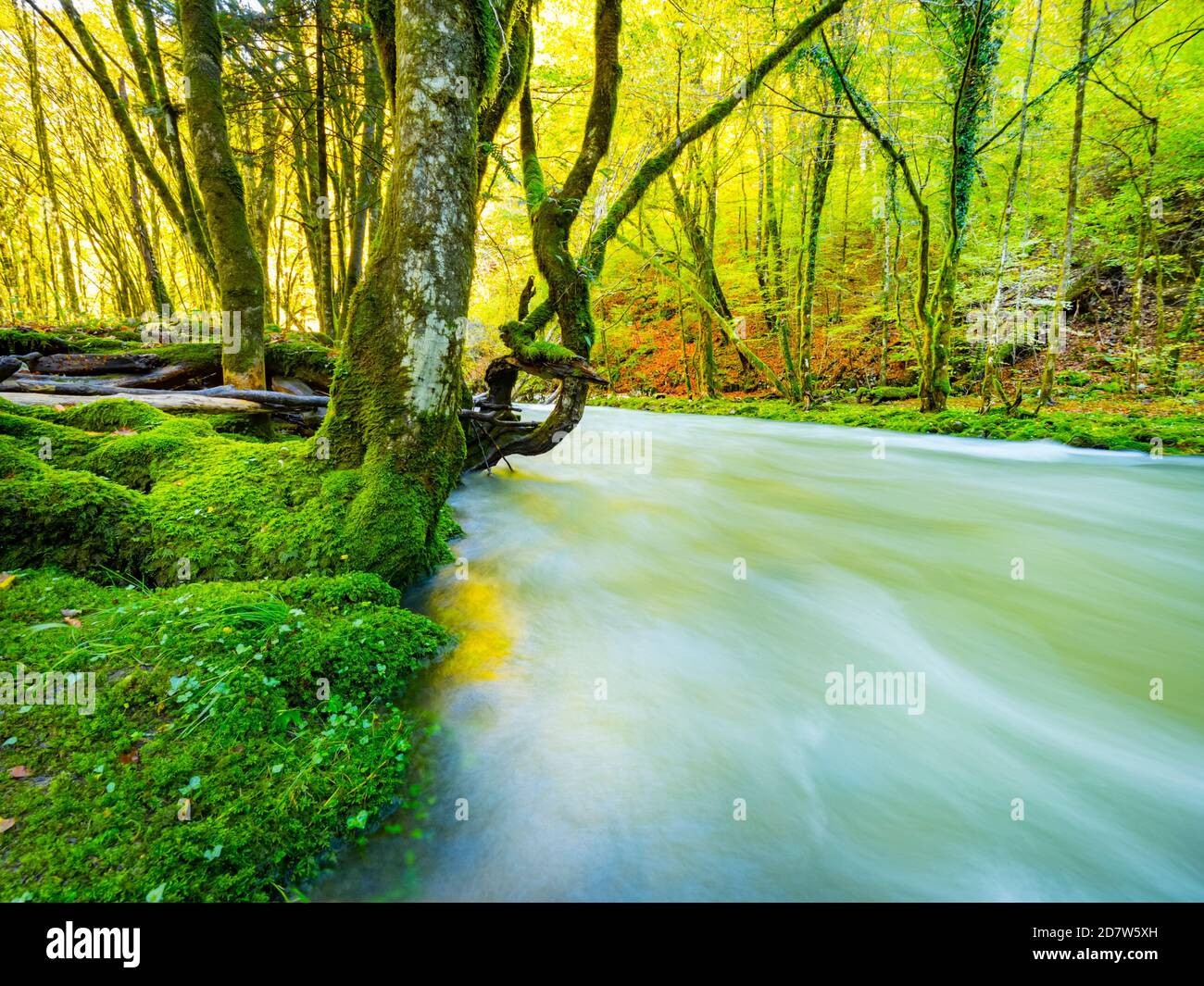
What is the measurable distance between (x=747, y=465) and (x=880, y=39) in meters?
11.8

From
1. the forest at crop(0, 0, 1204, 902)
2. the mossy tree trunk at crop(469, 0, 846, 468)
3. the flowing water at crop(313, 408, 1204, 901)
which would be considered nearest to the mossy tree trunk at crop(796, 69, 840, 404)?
the forest at crop(0, 0, 1204, 902)

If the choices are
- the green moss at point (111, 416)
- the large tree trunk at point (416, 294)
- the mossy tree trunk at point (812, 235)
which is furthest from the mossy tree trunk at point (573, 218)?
the mossy tree trunk at point (812, 235)

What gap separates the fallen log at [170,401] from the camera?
4406mm

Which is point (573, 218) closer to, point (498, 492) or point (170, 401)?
point (498, 492)

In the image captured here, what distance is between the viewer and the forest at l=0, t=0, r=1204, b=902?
64.0 inches

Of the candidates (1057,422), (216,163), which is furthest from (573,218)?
(1057,422)

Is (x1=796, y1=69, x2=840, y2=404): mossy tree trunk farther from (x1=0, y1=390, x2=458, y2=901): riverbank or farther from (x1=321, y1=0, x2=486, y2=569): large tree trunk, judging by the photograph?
(x1=0, y1=390, x2=458, y2=901): riverbank

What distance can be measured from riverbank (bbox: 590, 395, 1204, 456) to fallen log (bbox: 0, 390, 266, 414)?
1171 centimetres

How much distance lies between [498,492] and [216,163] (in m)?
4.25

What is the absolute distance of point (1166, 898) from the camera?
5.44ft

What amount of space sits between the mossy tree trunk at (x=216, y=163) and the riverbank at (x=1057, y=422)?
459 inches

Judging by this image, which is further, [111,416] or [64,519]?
[111,416]

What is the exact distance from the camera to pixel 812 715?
2455mm
